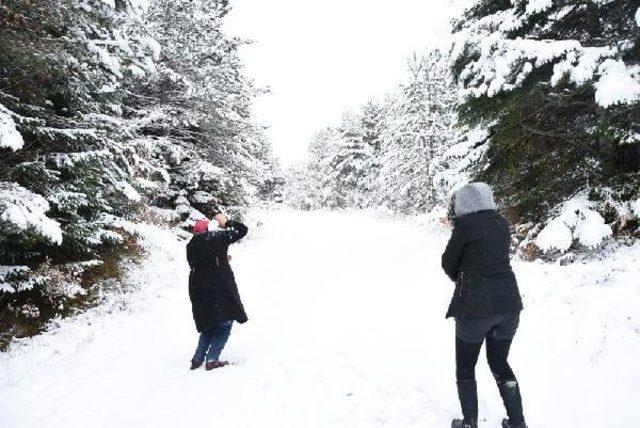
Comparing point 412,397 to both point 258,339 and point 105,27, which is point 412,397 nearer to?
point 258,339

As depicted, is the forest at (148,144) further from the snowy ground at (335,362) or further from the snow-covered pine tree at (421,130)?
the snow-covered pine tree at (421,130)

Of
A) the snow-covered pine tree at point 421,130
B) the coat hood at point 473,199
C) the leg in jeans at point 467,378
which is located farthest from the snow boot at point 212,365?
the snow-covered pine tree at point 421,130

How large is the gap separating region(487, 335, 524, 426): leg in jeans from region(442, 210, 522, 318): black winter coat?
366 mm

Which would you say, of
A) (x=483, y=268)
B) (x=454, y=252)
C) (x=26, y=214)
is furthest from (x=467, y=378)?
(x=26, y=214)

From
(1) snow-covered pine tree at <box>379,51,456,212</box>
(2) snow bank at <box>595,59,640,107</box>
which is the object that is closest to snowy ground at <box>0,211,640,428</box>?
(2) snow bank at <box>595,59,640,107</box>

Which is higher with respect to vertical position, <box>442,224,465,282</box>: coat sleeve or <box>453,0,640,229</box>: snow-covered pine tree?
<box>453,0,640,229</box>: snow-covered pine tree

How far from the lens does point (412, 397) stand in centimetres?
534

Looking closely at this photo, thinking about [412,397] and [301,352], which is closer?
[412,397]

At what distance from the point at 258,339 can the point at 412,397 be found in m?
3.27

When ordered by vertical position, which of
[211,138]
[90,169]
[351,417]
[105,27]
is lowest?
[351,417]

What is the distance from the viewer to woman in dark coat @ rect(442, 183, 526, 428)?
4121mm

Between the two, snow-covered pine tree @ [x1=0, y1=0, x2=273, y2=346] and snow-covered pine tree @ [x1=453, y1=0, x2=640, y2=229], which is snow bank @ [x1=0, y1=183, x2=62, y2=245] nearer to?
snow-covered pine tree @ [x1=0, y1=0, x2=273, y2=346]

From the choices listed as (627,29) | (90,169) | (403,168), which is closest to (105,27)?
(90,169)

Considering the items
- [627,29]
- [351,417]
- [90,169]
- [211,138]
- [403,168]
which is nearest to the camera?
[351,417]
